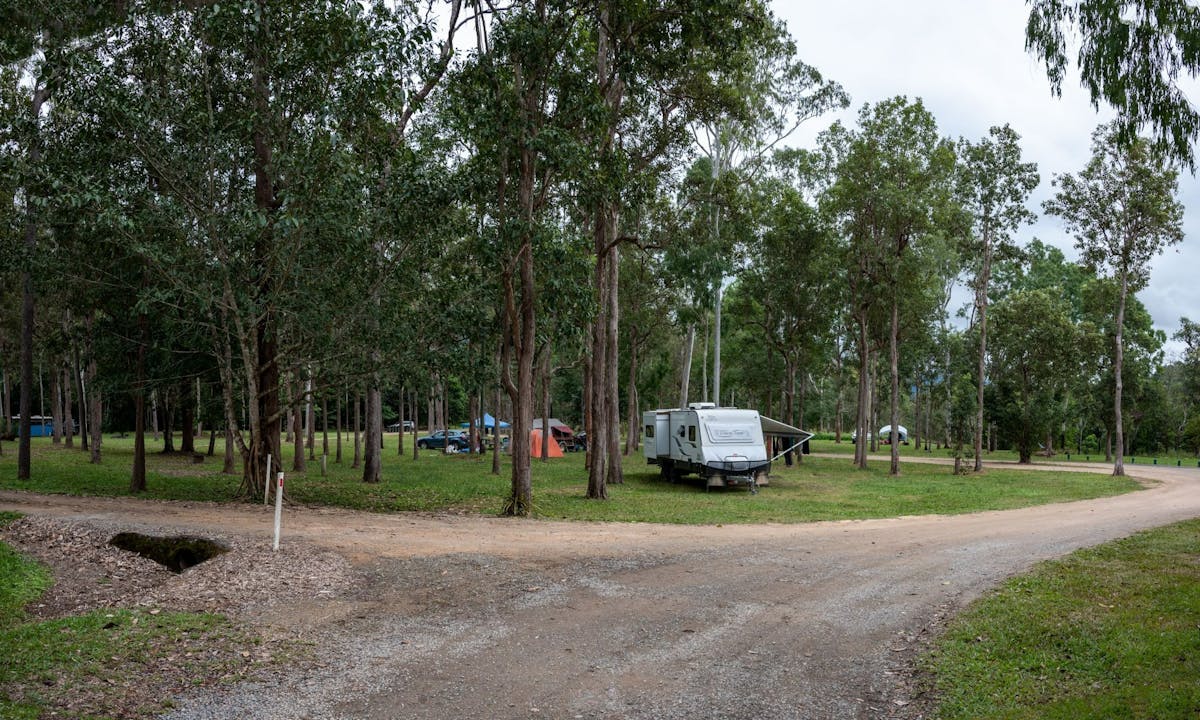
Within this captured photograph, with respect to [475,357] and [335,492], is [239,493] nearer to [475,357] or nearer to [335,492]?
[335,492]

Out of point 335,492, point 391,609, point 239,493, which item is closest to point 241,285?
point 239,493

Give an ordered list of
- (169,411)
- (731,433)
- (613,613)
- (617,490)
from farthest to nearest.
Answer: (169,411), (731,433), (617,490), (613,613)

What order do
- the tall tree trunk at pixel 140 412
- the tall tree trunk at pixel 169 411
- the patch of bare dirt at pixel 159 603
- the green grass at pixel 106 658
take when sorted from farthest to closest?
the tall tree trunk at pixel 169 411 → the tall tree trunk at pixel 140 412 → the patch of bare dirt at pixel 159 603 → the green grass at pixel 106 658

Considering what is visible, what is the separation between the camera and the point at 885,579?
32.3ft

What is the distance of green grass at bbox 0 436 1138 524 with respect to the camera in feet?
56.9

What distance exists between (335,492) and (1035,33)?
55.6 feet

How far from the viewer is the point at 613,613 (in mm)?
7914

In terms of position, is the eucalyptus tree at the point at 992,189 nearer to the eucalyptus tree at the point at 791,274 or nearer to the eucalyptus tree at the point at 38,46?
the eucalyptus tree at the point at 791,274

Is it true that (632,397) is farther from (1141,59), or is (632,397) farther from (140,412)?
(1141,59)

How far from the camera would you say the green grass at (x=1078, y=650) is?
527cm

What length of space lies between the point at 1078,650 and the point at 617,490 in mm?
16424

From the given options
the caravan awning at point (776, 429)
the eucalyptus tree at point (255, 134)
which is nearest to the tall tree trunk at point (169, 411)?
the eucalyptus tree at point (255, 134)

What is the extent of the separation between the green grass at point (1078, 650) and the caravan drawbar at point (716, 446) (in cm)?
1307

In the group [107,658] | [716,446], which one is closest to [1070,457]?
[716,446]
